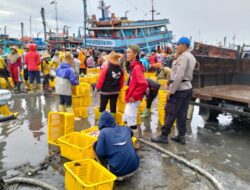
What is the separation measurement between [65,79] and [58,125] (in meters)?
1.47

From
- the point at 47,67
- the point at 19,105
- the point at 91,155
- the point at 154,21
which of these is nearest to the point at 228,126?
the point at 91,155

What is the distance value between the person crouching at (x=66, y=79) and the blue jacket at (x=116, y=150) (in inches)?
112

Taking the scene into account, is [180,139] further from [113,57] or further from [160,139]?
[113,57]

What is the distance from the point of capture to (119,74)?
601 centimetres

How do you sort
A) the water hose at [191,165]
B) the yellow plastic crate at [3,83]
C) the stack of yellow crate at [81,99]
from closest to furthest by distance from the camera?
the water hose at [191,165] → the stack of yellow crate at [81,99] → the yellow plastic crate at [3,83]

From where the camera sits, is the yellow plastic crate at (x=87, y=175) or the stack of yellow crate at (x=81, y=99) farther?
the stack of yellow crate at (x=81, y=99)

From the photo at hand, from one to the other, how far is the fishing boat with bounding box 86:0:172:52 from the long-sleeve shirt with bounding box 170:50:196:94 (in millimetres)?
28544

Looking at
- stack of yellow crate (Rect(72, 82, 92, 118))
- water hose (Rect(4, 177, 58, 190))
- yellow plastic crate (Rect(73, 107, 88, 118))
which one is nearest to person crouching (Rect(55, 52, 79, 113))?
stack of yellow crate (Rect(72, 82, 92, 118))

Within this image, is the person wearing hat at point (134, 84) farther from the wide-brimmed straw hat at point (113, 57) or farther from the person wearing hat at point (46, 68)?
the person wearing hat at point (46, 68)

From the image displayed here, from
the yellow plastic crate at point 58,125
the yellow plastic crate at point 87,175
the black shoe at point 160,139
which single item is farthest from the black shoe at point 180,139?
the yellow plastic crate at point 87,175

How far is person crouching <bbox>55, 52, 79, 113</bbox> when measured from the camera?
664 centimetres

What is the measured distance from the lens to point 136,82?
5.30 metres

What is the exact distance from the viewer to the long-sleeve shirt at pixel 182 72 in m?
5.27

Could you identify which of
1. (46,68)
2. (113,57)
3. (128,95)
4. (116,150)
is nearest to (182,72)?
(128,95)
